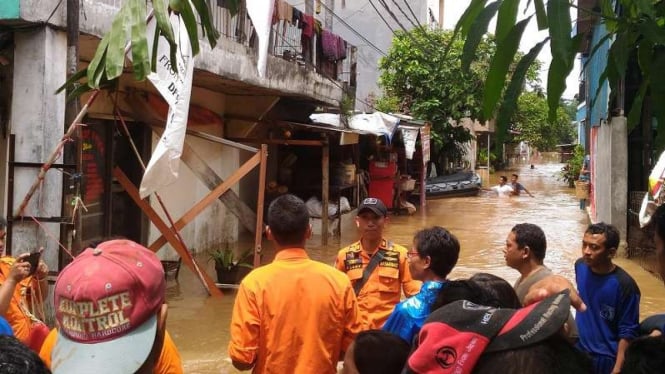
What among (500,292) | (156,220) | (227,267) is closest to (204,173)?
(156,220)

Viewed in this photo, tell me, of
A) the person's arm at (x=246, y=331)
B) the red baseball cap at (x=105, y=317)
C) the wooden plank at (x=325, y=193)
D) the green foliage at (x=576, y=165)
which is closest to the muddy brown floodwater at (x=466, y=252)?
the wooden plank at (x=325, y=193)

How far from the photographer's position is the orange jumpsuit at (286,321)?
2771 mm

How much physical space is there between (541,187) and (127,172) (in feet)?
74.6

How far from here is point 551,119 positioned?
5.89 feet

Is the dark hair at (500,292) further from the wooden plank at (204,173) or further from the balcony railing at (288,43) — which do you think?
the wooden plank at (204,173)

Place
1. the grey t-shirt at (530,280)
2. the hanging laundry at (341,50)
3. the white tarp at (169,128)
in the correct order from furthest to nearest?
1. the hanging laundry at (341,50)
2. the white tarp at (169,128)
3. the grey t-shirt at (530,280)

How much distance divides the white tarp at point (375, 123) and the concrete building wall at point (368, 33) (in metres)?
8.84

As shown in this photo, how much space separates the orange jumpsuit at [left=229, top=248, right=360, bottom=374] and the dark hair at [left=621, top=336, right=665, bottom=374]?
5.16ft

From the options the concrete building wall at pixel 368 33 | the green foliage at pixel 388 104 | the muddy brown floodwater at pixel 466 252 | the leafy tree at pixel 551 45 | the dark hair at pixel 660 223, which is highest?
the concrete building wall at pixel 368 33

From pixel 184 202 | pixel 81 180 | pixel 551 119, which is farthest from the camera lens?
pixel 184 202

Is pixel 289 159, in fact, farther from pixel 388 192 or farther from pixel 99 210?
pixel 99 210

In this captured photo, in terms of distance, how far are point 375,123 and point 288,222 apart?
12.9 m

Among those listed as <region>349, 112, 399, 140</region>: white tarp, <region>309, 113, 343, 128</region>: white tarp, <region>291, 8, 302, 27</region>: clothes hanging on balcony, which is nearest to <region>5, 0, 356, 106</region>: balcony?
<region>291, 8, 302, 27</region>: clothes hanging on balcony

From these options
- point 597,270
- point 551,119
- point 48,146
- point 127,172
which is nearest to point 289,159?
point 127,172
